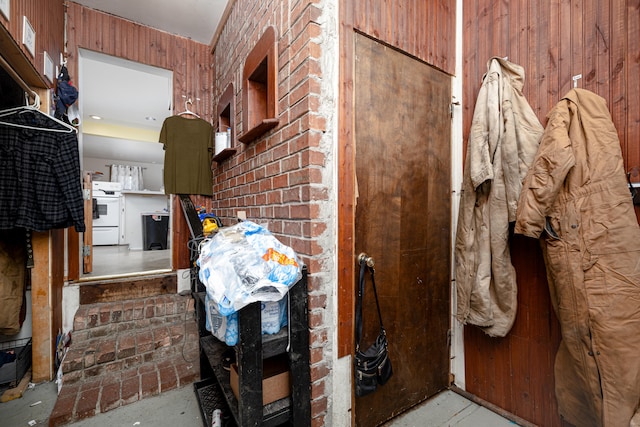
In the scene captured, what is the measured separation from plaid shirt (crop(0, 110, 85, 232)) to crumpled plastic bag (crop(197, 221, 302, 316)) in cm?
147

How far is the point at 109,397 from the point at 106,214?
5484mm

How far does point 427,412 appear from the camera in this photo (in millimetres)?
1530

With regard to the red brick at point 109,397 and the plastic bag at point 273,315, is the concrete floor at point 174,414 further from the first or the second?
the plastic bag at point 273,315

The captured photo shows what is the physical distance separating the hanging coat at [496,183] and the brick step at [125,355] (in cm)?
186

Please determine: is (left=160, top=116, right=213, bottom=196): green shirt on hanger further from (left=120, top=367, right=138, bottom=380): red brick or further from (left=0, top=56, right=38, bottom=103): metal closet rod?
(left=120, top=367, right=138, bottom=380): red brick

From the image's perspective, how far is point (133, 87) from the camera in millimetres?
3883

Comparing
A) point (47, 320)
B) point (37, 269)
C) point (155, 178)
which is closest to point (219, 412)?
point (47, 320)

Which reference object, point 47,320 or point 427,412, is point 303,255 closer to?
point 427,412

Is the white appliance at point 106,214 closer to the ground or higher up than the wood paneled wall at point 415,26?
closer to the ground

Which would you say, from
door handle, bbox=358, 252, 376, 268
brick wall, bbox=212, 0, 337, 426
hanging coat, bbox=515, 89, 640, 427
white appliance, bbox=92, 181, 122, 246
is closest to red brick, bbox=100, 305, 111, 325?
brick wall, bbox=212, 0, 337, 426

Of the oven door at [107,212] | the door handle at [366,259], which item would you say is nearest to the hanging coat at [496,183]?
the door handle at [366,259]

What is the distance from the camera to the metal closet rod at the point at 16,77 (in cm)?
139

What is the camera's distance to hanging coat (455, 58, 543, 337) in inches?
53.1

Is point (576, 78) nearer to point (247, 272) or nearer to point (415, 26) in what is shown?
point (415, 26)
